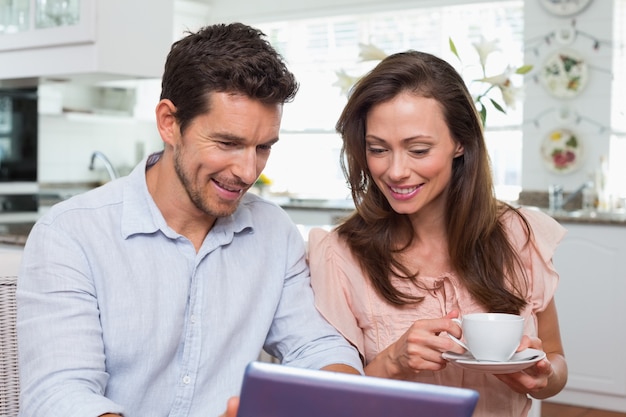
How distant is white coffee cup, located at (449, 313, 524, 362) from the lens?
1279 millimetres

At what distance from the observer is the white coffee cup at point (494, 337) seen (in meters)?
1.28

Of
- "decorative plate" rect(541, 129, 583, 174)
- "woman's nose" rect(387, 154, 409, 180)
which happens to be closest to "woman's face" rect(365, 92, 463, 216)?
"woman's nose" rect(387, 154, 409, 180)

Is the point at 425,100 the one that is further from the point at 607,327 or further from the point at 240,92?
the point at 607,327

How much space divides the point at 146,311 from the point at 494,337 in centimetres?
62

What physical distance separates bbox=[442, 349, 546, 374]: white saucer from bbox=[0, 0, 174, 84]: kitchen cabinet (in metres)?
2.22

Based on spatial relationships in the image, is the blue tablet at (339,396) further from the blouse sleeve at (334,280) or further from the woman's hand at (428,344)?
the blouse sleeve at (334,280)

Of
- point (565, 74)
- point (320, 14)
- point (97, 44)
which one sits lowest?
point (97, 44)

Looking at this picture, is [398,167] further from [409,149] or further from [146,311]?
[146,311]

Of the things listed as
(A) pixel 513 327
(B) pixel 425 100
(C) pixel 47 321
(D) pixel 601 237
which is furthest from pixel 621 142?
(C) pixel 47 321

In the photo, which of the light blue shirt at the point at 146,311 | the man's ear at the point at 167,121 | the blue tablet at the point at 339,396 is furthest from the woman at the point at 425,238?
the blue tablet at the point at 339,396

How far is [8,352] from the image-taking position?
1.45 metres

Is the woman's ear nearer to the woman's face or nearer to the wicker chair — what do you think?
the woman's face

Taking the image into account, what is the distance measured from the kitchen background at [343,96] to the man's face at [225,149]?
0.92 metres

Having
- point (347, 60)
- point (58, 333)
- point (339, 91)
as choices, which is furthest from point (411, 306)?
point (347, 60)
